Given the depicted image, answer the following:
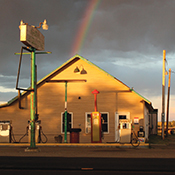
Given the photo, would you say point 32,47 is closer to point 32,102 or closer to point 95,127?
point 32,102

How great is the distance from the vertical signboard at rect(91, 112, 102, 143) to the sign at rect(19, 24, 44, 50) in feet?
21.7

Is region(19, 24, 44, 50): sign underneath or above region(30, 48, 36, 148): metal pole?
above

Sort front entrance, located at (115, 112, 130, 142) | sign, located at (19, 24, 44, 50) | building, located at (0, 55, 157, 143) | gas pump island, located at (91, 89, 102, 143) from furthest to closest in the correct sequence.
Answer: building, located at (0, 55, 157, 143), front entrance, located at (115, 112, 130, 142), gas pump island, located at (91, 89, 102, 143), sign, located at (19, 24, 44, 50)

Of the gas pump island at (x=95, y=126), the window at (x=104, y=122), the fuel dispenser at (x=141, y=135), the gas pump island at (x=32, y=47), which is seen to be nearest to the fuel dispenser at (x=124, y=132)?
the fuel dispenser at (x=141, y=135)

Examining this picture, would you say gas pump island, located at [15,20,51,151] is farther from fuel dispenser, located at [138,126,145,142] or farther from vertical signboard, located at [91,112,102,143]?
fuel dispenser, located at [138,126,145,142]

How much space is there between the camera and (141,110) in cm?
2606

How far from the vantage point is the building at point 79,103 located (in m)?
26.2

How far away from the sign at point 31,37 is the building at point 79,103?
5646 mm

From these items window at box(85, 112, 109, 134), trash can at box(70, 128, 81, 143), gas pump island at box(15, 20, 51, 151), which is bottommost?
trash can at box(70, 128, 81, 143)

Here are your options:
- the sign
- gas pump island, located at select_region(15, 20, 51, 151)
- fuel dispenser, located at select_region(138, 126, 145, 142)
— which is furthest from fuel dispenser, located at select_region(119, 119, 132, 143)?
the sign

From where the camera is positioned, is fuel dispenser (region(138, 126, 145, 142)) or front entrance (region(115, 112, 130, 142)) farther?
front entrance (region(115, 112, 130, 142))

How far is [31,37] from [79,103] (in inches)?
346

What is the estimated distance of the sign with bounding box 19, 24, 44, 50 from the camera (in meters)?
18.8

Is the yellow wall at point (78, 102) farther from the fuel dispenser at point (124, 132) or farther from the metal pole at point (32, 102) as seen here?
the metal pole at point (32, 102)
